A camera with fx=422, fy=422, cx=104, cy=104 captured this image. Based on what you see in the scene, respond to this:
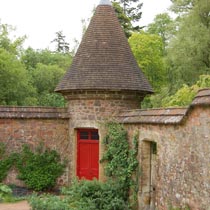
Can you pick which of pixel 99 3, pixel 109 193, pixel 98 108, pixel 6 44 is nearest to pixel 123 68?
pixel 98 108

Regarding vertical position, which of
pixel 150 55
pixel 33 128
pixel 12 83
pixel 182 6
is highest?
pixel 182 6

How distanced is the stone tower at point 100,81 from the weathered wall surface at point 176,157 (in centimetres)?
275

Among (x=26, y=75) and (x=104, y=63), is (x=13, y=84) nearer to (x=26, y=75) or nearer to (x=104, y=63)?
(x=26, y=75)

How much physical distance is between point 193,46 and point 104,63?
1206cm

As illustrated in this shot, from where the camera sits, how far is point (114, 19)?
16.1 meters

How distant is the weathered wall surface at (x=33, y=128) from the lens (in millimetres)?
15703

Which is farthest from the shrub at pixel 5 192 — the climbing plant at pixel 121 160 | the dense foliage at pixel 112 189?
the climbing plant at pixel 121 160

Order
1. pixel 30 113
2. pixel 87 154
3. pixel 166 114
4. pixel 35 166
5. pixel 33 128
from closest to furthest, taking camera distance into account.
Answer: pixel 166 114 < pixel 87 154 < pixel 35 166 < pixel 30 113 < pixel 33 128

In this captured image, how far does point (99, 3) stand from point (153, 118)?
733 cm

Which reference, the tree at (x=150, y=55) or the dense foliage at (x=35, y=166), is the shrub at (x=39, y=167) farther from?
the tree at (x=150, y=55)

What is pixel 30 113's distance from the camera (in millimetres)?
15719

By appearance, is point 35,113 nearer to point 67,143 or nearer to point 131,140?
point 67,143

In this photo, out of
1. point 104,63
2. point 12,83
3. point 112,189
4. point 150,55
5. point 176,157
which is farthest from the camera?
point 150,55

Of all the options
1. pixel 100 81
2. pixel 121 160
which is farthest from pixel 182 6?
pixel 121 160
